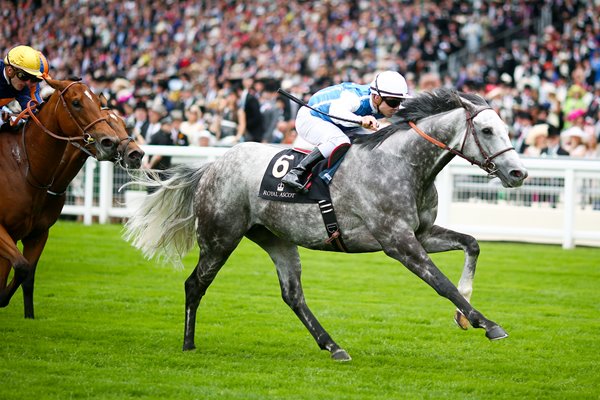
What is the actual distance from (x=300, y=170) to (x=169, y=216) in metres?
1.46

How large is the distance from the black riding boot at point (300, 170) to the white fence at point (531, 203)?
690 cm

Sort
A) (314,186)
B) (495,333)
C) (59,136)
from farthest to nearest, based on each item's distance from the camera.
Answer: (59,136)
(314,186)
(495,333)

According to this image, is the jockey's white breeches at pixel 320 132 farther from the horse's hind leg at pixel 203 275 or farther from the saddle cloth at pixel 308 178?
the horse's hind leg at pixel 203 275

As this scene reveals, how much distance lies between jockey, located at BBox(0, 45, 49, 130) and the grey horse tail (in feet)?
3.98

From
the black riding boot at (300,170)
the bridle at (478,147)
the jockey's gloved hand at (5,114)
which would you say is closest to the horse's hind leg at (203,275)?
the black riding boot at (300,170)

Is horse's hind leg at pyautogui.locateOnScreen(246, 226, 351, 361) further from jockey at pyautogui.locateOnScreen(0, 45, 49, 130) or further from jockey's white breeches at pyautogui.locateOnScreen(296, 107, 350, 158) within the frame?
jockey at pyautogui.locateOnScreen(0, 45, 49, 130)

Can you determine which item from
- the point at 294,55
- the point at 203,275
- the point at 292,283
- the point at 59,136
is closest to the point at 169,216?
the point at 203,275

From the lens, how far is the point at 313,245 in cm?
695

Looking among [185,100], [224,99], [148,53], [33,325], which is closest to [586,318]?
[33,325]

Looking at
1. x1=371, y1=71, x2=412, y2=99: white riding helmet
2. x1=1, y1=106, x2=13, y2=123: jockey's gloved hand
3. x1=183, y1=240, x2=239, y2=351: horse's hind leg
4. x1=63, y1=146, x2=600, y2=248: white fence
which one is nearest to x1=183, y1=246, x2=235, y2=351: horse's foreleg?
x1=183, y1=240, x2=239, y2=351: horse's hind leg

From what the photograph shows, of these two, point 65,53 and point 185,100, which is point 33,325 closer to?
point 185,100

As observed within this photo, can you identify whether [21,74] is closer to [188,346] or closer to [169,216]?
[169,216]

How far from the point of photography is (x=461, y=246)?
22.2 feet

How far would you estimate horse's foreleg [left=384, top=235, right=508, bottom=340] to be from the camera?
234 inches
